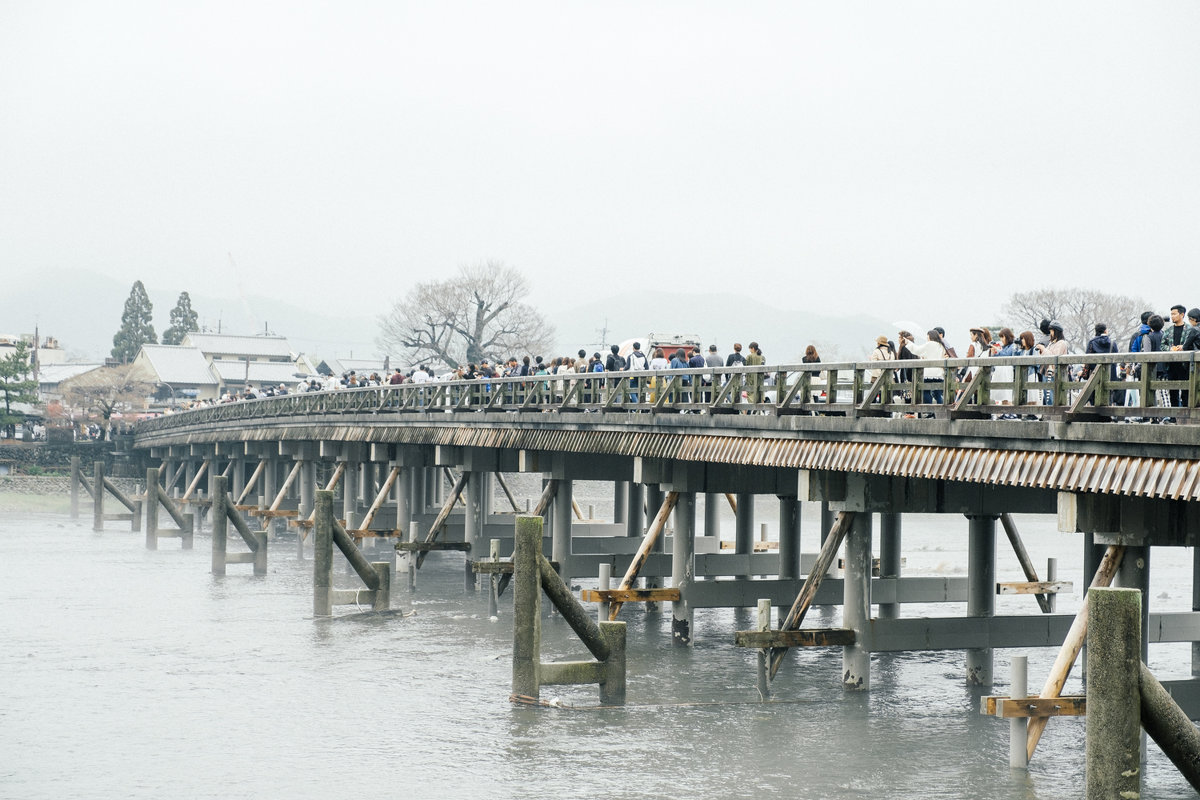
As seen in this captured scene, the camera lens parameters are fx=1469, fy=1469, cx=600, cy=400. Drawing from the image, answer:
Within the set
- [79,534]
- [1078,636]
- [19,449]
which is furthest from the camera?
[19,449]

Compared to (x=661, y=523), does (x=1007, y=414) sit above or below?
above

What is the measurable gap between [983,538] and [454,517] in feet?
73.7

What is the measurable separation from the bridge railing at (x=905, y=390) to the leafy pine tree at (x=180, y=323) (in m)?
105

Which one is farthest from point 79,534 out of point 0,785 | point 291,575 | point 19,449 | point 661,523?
point 0,785

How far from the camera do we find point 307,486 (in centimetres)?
4244

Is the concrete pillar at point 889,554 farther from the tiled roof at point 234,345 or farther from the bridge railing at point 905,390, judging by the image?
the tiled roof at point 234,345

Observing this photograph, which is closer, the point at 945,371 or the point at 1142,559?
the point at 1142,559

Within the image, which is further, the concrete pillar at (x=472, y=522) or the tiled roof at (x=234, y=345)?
the tiled roof at (x=234, y=345)

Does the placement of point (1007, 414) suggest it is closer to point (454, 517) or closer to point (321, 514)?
point (321, 514)

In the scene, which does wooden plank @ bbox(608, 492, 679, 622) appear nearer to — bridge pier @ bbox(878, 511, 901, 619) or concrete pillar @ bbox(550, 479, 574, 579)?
concrete pillar @ bbox(550, 479, 574, 579)

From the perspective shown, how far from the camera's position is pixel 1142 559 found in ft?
44.8

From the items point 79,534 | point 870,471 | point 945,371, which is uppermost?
point 945,371

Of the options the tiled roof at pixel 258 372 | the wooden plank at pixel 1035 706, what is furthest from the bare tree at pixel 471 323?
the wooden plank at pixel 1035 706

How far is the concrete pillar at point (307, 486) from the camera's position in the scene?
41.8m
